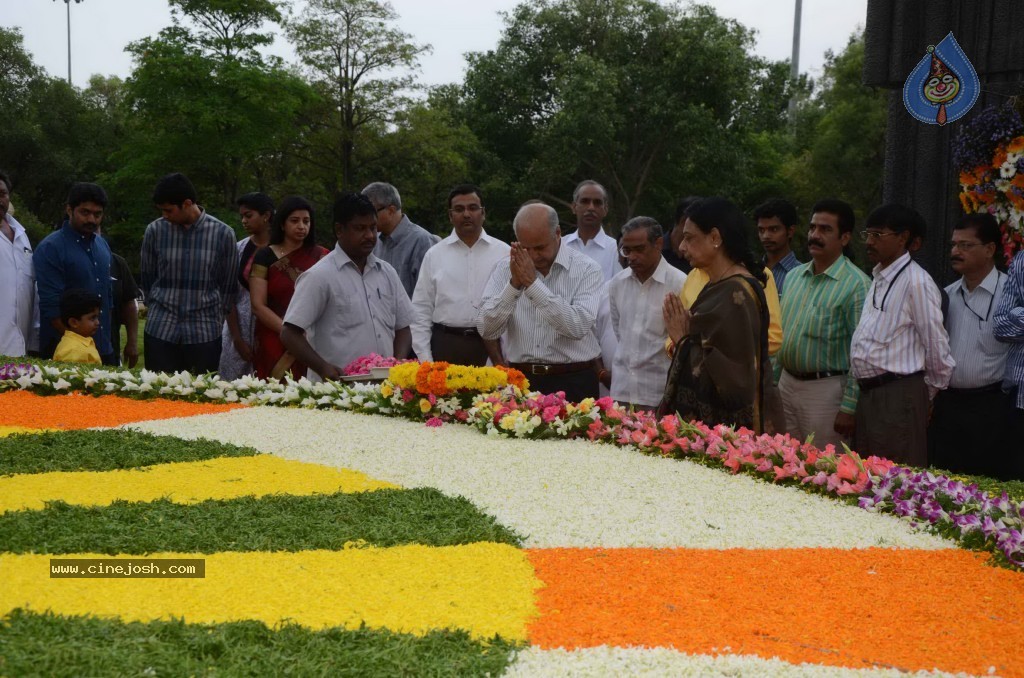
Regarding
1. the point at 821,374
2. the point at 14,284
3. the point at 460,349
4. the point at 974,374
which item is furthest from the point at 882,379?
the point at 14,284

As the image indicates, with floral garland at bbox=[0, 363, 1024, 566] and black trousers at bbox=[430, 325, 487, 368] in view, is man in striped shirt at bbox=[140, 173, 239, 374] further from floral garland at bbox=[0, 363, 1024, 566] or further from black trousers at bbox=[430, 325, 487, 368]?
black trousers at bbox=[430, 325, 487, 368]

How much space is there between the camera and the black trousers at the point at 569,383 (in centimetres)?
652

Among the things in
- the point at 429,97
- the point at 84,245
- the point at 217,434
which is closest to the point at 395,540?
the point at 217,434

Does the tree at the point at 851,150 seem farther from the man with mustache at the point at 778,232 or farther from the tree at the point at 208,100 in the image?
the man with mustache at the point at 778,232

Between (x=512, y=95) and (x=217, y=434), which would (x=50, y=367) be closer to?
(x=217, y=434)

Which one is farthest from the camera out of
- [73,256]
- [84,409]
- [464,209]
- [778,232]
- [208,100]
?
[208,100]

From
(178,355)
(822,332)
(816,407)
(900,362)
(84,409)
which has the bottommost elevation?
(84,409)

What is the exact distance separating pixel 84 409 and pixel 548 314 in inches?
122

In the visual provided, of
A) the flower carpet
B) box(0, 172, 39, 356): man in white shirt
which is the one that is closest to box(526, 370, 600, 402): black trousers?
the flower carpet

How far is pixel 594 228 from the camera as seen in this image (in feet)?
28.8

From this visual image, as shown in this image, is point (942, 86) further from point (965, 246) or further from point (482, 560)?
point (482, 560)

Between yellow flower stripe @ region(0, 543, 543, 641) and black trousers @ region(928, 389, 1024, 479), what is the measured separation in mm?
3717

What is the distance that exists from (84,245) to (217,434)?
9.77 ft

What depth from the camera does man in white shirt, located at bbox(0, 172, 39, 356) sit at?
812 cm
